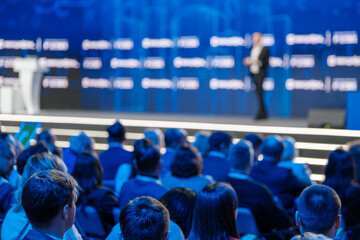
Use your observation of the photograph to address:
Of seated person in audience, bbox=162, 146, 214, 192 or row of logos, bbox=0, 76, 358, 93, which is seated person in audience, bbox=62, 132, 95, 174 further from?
row of logos, bbox=0, 76, 358, 93

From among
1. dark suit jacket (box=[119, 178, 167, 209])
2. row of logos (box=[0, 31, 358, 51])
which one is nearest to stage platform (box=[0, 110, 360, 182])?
row of logos (box=[0, 31, 358, 51])

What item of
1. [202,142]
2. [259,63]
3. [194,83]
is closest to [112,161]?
[202,142]

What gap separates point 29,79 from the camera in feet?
32.3

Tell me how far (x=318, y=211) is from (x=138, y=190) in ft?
4.80

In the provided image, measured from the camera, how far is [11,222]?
8.47 feet

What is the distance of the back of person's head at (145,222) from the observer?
177cm

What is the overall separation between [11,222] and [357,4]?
8056 millimetres

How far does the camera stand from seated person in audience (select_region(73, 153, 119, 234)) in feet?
11.4

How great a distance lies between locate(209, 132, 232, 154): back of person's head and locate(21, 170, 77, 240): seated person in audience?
305 cm

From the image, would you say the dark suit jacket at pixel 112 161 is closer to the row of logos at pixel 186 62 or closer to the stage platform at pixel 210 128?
the stage platform at pixel 210 128

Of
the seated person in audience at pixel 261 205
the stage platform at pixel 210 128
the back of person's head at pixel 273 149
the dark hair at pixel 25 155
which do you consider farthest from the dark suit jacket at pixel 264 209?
the stage platform at pixel 210 128

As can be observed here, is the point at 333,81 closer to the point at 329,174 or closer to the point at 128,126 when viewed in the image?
the point at 128,126

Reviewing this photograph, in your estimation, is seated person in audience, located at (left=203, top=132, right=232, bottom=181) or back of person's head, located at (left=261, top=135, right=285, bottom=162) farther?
seated person in audience, located at (left=203, top=132, right=232, bottom=181)

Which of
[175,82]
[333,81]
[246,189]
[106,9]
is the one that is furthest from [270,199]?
[106,9]
